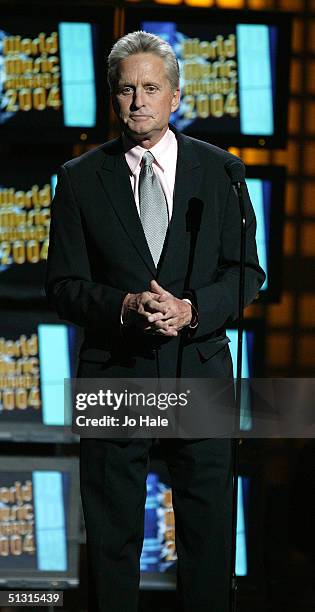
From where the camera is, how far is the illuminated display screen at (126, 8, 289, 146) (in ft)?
10.5

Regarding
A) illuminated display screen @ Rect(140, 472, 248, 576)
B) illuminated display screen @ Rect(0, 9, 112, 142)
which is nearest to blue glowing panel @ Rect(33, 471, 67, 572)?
illuminated display screen @ Rect(140, 472, 248, 576)

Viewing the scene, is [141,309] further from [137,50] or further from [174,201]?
[137,50]

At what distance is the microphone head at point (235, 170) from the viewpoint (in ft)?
6.96

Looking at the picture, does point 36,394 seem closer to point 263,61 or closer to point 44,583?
point 44,583

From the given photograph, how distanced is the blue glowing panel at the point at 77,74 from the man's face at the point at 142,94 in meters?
1.10

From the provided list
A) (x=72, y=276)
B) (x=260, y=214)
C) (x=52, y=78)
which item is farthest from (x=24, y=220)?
(x=72, y=276)

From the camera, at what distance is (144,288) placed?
216 centimetres

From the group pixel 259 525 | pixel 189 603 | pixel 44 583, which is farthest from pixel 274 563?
pixel 189 603

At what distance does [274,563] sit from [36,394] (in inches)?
32.8

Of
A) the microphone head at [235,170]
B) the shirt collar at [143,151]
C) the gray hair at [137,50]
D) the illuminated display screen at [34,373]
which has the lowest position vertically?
the illuminated display screen at [34,373]

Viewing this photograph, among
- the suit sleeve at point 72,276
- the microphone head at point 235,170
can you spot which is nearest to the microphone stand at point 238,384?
the microphone head at point 235,170

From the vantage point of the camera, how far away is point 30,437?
3.30m

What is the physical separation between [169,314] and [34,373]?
1326 millimetres

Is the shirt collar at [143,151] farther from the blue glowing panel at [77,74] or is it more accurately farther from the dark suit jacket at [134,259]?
the blue glowing panel at [77,74]
